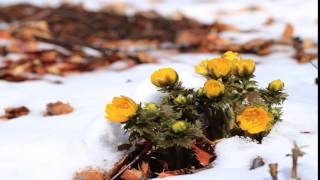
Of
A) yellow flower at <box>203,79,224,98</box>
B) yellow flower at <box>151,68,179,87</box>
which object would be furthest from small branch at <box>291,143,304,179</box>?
yellow flower at <box>151,68,179,87</box>

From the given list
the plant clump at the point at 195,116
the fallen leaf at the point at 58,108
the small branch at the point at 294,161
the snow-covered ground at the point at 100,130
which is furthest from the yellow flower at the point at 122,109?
the fallen leaf at the point at 58,108

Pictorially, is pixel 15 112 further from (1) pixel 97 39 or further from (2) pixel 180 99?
(1) pixel 97 39

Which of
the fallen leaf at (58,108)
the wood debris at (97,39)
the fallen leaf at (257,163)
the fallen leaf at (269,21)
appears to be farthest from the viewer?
the fallen leaf at (269,21)

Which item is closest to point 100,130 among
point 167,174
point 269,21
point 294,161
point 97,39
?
point 167,174

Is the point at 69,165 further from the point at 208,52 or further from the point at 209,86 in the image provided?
the point at 208,52

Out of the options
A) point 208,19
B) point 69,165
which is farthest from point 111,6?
point 69,165

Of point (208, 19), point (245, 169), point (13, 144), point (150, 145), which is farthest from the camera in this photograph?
point (208, 19)

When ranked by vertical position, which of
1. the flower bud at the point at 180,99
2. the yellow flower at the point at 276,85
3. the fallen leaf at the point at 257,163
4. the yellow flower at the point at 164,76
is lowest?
the fallen leaf at the point at 257,163

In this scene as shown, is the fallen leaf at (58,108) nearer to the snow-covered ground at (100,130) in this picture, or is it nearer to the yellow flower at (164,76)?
the snow-covered ground at (100,130)
